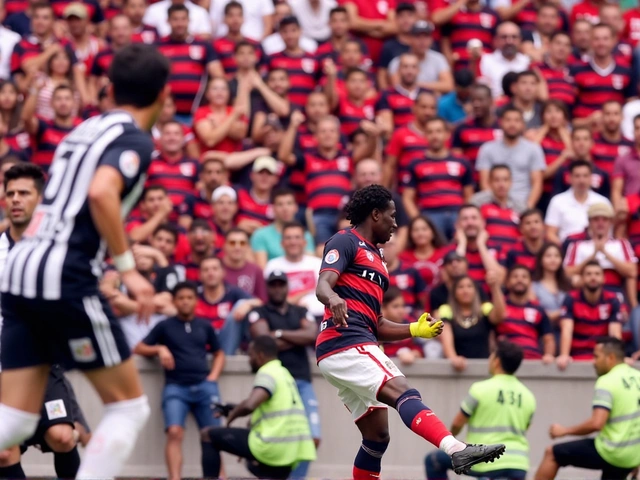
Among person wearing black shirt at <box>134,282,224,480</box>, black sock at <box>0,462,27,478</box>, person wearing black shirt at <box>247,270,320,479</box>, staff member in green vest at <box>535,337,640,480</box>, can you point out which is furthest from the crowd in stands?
black sock at <box>0,462,27,478</box>

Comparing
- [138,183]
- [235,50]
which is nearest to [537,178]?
[235,50]

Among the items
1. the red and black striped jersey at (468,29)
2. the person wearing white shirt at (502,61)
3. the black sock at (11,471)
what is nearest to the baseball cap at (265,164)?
the person wearing white shirt at (502,61)

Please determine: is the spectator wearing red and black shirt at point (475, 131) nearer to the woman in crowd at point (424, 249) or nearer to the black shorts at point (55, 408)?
the woman in crowd at point (424, 249)

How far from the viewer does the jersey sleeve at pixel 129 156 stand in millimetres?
5469

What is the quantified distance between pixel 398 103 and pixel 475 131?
106cm

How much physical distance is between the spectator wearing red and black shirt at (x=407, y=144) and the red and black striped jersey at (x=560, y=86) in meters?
2.00

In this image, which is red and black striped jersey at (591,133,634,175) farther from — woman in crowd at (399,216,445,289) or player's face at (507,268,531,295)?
player's face at (507,268,531,295)

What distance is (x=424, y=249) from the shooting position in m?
12.7

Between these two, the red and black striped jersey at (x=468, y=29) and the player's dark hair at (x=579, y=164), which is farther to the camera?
the red and black striped jersey at (x=468, y=29)

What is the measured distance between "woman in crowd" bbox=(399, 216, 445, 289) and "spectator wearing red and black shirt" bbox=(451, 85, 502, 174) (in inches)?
74.0

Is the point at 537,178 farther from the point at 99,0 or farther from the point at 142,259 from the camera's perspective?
the point at 99,0

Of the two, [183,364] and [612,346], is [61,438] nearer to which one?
[183,364]

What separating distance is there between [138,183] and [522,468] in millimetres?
5153

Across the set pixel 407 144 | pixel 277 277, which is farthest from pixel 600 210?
pixel 277 277
